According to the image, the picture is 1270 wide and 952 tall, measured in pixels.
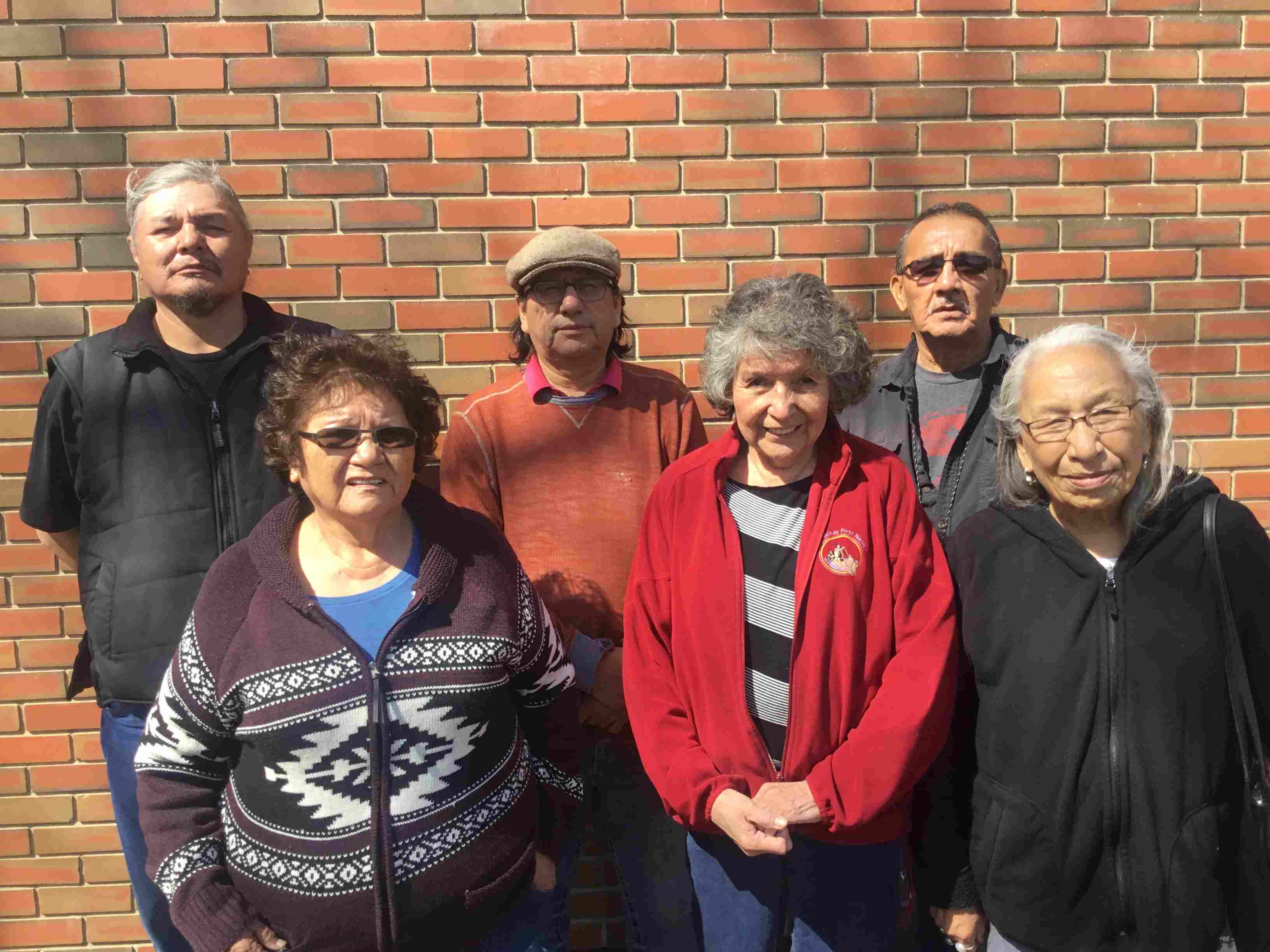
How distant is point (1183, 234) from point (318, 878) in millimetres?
3070

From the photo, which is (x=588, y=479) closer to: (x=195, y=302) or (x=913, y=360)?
(x=913, y=360)

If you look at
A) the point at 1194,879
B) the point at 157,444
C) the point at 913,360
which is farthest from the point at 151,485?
the point at 1194,879

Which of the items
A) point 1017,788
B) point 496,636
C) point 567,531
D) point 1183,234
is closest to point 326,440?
point 496,636

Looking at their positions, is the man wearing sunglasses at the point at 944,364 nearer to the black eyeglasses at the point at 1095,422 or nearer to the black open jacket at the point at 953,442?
the black open jacket at the point at 953,442

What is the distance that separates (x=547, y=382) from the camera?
101 inches

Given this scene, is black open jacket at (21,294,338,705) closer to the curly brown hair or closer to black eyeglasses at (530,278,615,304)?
the curly brown hair

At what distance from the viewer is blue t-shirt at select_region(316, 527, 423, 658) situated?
74.1 inches

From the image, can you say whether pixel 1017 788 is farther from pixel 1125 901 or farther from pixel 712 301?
pixel 712 301

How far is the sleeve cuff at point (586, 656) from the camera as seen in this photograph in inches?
92.5

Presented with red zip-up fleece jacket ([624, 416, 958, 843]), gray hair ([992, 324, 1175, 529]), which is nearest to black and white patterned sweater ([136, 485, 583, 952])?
red zip-up fleece jacket ([624, 416, 958, 843])

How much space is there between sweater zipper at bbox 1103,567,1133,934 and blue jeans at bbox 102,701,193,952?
2.20 m

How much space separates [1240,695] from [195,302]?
243 centimetres

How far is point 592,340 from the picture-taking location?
2500 mm

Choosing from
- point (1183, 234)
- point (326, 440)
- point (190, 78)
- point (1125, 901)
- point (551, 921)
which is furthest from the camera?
point (1183, 234)
